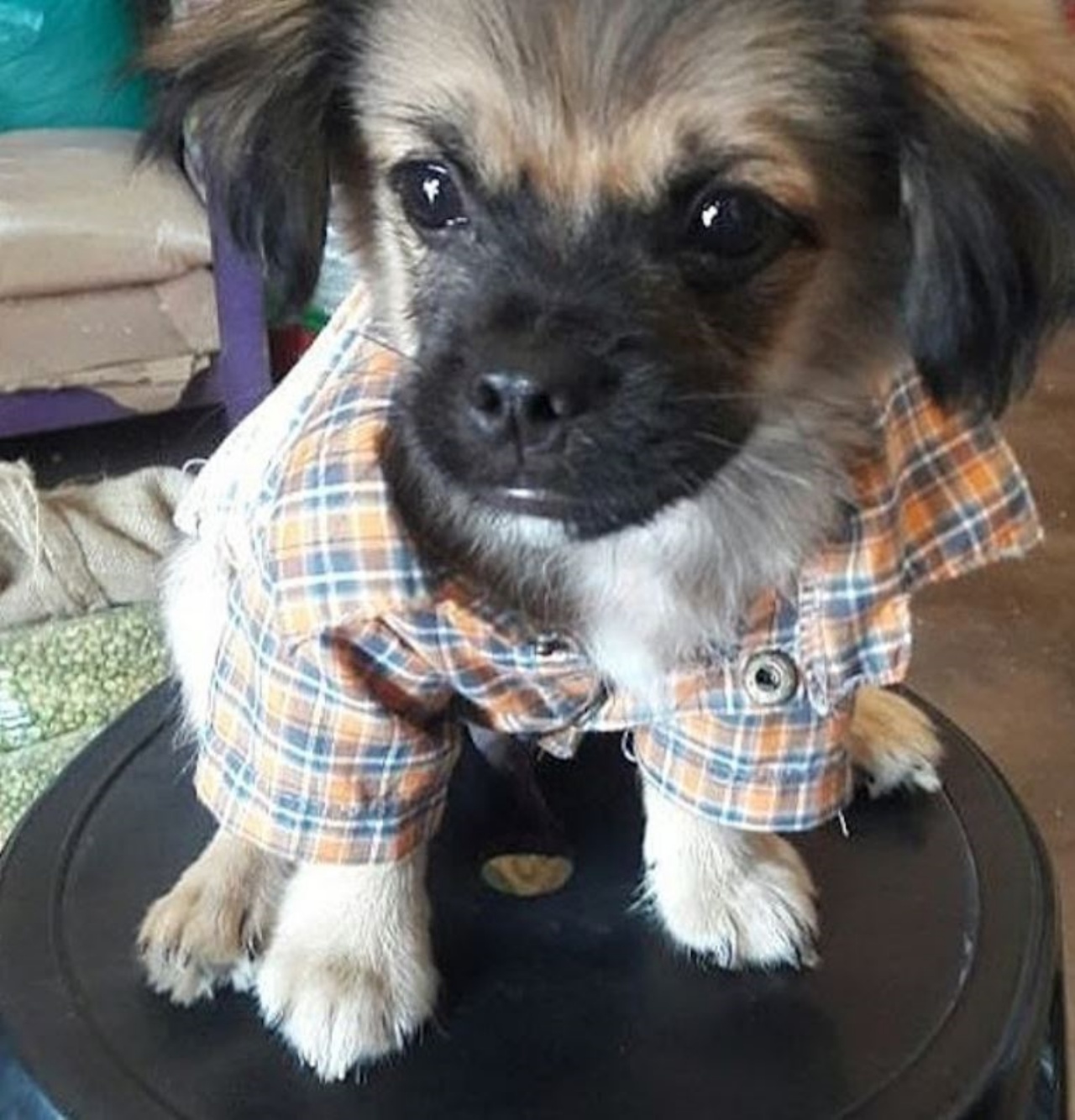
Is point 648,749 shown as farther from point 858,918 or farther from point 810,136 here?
point 810,136

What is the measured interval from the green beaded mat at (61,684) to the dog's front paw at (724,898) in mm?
755

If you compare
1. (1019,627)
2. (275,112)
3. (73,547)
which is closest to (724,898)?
(275,112)

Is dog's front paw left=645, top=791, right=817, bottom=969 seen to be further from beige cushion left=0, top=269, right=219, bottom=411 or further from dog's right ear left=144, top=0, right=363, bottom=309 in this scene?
beige cushion left=0, top=269, right=219, bottom=411

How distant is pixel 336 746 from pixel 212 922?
15 centimetres

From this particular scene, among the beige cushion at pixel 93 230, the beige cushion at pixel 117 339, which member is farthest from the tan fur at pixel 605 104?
the beige cushion at pixel 117 339

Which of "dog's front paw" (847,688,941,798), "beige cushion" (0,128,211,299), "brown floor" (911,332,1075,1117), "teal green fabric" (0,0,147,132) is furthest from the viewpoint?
"teal green fabric" (0,0,147,132)

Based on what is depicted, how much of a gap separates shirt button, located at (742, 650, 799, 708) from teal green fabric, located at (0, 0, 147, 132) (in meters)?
1.88

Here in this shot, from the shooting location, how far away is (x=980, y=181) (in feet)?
2.81

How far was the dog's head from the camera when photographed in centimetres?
82

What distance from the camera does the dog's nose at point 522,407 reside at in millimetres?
791

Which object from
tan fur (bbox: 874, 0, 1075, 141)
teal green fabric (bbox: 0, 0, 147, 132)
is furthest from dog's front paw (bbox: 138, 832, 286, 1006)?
teal green fabric (bbox: 0, 0, 147, 132)

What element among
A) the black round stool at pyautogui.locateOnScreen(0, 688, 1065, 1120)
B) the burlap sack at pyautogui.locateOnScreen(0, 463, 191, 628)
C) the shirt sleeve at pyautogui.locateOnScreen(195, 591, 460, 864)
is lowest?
the burlap sack at pyautogui.locateOnScreen(0, 463, 191, 628)

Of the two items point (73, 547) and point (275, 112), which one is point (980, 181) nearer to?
point (275, 112)

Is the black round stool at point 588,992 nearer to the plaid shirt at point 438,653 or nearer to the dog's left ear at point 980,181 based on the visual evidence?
the plaid shirt at point 438,653
